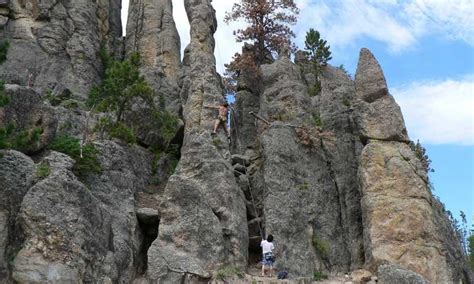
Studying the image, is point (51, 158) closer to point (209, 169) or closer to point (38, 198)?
point (38, 198)

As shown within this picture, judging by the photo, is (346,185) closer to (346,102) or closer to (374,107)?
(374,107)

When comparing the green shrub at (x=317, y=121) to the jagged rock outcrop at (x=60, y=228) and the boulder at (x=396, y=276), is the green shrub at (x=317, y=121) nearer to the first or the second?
the boulder at (x=396, y=276)

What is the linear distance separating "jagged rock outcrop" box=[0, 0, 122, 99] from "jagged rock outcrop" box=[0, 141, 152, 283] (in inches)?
623

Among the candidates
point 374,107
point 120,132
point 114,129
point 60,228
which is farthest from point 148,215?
point 374,107

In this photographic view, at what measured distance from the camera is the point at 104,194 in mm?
24375

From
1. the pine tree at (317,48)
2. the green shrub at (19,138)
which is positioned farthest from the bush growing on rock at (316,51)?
the green shrub at (19,138)

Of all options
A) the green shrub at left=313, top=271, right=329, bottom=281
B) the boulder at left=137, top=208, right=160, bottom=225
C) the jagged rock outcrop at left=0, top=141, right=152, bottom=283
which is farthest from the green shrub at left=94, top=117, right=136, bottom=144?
the green shrub at left=313, top=271, right=329, bottom=281

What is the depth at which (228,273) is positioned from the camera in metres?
22.7

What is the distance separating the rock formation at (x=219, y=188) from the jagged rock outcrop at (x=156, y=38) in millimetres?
4510

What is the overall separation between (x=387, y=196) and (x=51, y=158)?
55.1ft

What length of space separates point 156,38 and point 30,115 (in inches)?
883

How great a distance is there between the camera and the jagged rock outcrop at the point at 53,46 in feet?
121

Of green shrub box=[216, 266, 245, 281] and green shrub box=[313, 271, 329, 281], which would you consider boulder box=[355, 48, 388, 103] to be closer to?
green shrub box=[313, 271, 329, 281]

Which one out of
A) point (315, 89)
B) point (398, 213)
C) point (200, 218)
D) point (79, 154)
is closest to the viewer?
point (200, 218)
